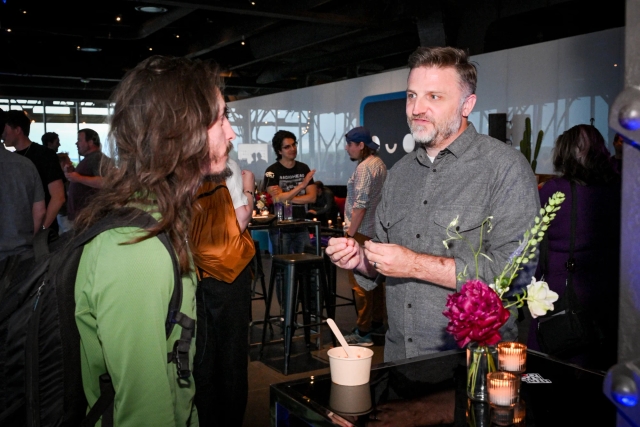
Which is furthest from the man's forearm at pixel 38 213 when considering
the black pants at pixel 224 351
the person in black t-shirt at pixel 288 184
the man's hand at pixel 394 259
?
the man's hand at pixel 394 259

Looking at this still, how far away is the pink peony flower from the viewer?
3.94ft

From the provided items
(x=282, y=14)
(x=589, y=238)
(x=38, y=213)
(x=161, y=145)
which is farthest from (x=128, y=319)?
(x=282, y=14)

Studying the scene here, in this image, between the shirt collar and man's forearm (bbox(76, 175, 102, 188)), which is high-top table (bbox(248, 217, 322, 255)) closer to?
man's forearm (bbox(76, 175, 102, 188))

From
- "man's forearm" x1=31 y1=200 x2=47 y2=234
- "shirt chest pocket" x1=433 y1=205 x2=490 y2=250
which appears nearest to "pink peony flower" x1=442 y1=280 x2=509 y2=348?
"shirt chest pocket" x1=433 y1=205 x2=490 y2=250

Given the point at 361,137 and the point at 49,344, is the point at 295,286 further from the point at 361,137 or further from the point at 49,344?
the point at 49,344

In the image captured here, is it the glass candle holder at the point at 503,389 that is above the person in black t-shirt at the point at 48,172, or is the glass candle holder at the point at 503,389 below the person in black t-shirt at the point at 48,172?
below

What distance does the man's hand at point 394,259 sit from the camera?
1729mm

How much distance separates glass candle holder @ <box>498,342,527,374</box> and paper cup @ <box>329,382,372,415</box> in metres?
0.30

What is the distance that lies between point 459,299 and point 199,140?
2.03 feet

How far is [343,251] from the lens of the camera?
1.89m

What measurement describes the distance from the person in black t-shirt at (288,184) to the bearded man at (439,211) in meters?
3.93

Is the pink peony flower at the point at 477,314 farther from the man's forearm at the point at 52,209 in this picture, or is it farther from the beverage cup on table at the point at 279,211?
the beverage cup on table at the point at 279,211

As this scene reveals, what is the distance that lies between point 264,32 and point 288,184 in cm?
617

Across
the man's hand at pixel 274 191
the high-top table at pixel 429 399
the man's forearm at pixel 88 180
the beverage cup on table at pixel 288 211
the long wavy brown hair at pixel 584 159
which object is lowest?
the high-top table at pixel 429 399
